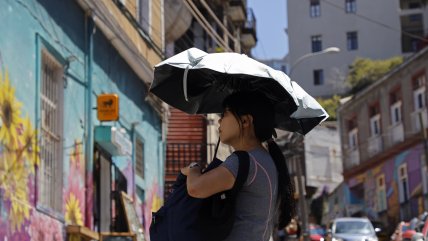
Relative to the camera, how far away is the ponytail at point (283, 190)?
201 inches

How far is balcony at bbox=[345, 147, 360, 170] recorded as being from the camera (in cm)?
5053

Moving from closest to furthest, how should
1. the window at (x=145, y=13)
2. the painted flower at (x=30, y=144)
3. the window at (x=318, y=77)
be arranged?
the painted flower at (x=30, y=144), the window at (x=145, y=13), the window at (x=318, y=77)

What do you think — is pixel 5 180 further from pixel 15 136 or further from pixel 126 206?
pixel 126 206

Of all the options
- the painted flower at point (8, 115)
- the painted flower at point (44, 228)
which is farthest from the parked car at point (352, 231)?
the painted flower at point (8, 115)

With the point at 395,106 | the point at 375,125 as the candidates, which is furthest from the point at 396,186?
the point at 375,125

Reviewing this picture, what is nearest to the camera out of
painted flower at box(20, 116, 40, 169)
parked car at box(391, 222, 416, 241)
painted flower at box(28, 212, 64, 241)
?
painted flower at box(20, 116, 40, 169)

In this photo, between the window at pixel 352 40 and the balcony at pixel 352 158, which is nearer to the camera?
the balcony at pixel 352 158

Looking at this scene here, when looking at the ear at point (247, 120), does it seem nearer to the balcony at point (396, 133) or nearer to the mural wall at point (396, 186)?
the mural wall at point (396, 186)

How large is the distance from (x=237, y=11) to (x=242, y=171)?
149 feet

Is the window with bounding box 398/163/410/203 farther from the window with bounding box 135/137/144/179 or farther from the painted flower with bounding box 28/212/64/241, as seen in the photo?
the painted flower with bounding box 28/212/64/241

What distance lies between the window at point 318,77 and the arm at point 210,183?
7106cm

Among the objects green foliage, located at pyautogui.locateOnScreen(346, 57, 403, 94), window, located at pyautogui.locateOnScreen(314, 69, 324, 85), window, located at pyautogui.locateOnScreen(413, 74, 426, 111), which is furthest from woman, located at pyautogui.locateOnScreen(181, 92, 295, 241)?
window, located at pyautogui.locateOnScreen(314, 69, 324, 85)

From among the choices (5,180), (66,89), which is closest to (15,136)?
(5,180)

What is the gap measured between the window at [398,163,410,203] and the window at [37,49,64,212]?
31.6 m
